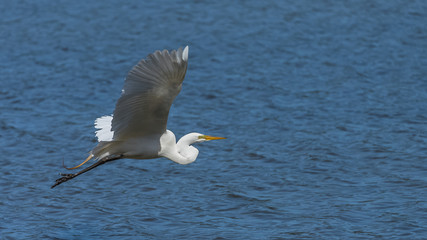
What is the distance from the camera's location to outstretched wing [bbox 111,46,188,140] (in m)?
6.85

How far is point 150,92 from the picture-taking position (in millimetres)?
7203

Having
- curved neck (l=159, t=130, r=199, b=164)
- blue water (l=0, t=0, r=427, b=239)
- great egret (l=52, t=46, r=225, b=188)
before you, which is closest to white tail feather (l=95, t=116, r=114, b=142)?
great egret (l=52, t=46, r=225, b=188)

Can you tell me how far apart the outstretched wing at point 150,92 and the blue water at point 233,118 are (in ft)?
5.48

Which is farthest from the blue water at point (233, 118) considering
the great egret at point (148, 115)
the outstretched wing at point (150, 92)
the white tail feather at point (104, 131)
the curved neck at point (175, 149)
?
the outstretched wing at point (150, 92)

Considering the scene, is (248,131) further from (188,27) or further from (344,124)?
(188,27)

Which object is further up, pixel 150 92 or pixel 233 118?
pixel 233 118

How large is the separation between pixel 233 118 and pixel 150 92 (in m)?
6.23

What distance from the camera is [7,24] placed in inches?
756

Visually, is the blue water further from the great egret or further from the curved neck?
the great egret

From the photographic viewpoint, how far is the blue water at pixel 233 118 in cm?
943

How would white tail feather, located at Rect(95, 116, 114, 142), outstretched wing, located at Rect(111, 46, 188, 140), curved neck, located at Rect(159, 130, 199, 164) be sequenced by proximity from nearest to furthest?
outstretched wing, located at Rect(111, 46, 188, 140) < curved neck, located at Rect(159, 130, 199, 164) < white tail feather, located at Rect(95, 116, 114, 142)

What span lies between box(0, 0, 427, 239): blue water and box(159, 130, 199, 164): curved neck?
1.03m

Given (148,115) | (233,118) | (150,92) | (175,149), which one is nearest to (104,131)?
(175,149)

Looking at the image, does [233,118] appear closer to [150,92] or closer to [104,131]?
[104,131]
